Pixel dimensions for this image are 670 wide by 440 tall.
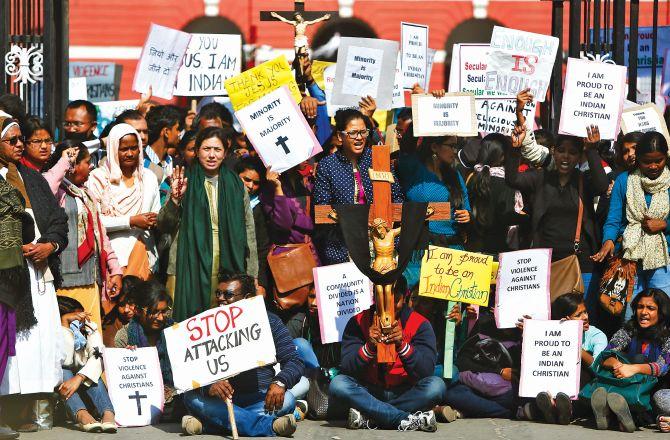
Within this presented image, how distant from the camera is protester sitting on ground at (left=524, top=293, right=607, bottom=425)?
9.78m

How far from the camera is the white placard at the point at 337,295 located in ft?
33.6

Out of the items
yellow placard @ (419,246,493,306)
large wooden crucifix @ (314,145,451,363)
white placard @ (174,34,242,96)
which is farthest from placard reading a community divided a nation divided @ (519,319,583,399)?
white placard @ (174,34,242,96)

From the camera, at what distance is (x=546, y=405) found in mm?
9789

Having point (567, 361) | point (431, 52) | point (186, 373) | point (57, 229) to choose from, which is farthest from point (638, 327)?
point (431, 52)

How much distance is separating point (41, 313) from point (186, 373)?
1.01 metres

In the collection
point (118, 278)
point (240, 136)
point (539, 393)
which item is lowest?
A: point (539, 393)

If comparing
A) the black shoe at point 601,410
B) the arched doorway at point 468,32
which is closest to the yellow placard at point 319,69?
the arched doorway at point 468,32

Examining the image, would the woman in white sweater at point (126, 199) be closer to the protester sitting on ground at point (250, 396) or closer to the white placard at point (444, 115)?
the protester sitting on ground at point (250, 396)

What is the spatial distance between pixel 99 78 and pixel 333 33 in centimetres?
278

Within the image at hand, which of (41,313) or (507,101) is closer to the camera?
(41,313)

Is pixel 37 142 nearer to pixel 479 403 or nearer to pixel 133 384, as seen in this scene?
pixel 133 384

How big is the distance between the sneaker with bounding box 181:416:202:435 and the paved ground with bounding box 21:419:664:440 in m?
0.07

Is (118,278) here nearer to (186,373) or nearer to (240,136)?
(186,373)

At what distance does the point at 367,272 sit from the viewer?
963 cm
